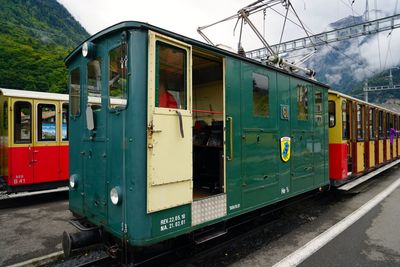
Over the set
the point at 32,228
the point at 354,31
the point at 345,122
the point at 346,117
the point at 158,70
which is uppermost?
the point at 354,31

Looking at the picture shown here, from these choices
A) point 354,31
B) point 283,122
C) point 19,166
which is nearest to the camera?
point 283,122

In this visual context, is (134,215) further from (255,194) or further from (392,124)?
(392,124)

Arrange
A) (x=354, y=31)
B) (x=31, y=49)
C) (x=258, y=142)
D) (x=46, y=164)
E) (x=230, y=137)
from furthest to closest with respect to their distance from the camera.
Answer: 1. (x=31, y=49)
2. (x=354, y=31)
3. (x=46, y=164)
4. (x=258, y=142)
5. (x=230, y=137)

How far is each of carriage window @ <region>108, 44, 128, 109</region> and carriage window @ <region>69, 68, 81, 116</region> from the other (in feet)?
3.19

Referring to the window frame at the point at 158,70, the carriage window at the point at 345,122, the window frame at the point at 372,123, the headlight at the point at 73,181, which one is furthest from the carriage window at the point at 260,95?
the window frame at the point at 372,123

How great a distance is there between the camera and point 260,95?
4.49 meters

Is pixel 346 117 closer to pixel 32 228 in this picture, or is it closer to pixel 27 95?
pixel 32 228

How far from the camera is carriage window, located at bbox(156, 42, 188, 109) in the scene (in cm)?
307

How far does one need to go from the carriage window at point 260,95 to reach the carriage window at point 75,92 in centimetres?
264

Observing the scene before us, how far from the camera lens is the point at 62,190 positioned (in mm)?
8094

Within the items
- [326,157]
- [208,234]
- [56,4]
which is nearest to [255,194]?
[208,234]

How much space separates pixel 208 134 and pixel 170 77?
84.4 inches

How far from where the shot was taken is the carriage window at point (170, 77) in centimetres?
307

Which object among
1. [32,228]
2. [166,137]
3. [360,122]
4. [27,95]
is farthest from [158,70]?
[360,122]
